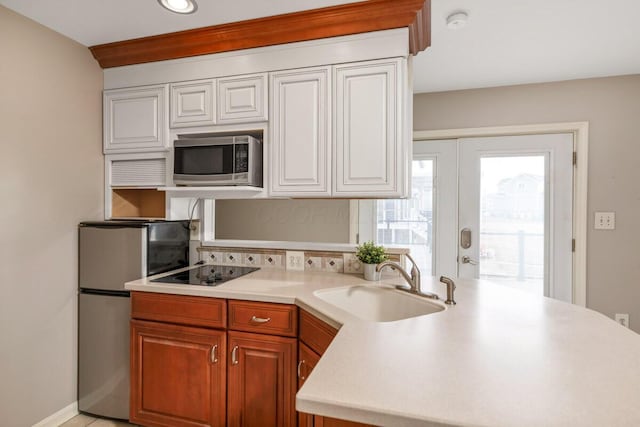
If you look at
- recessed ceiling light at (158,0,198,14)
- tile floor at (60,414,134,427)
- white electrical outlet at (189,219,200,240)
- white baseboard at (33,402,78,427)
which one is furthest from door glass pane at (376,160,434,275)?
white baseboard at (33,402,78,427)

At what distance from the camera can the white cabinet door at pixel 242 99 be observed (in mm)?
1995

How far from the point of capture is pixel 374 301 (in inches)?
68.5

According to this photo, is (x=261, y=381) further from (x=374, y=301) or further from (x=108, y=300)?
(x=108, y=300)

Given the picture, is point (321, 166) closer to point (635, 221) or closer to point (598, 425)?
point (598, 425)

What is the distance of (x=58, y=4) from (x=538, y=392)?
8.47 ft

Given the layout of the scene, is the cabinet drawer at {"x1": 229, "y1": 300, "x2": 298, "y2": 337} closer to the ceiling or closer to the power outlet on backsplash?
the power outlet on backsplash

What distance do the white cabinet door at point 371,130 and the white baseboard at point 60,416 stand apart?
6.92 ft

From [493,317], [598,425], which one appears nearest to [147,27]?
[493,317]

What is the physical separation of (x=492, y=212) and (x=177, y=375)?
2.67 meters

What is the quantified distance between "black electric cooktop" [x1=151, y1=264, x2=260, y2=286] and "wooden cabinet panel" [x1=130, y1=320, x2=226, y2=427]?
0.25 meters

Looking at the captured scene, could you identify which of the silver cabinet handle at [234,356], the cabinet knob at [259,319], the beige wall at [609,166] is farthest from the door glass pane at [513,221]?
the silver cabinet handle at [234,356]

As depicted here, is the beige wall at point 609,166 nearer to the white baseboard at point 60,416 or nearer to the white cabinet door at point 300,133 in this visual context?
the white cabinet door at point 300,133

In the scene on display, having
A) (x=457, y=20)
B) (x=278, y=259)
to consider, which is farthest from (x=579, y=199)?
(x=278, y=259)

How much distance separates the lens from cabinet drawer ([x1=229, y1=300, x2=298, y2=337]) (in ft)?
5.22
